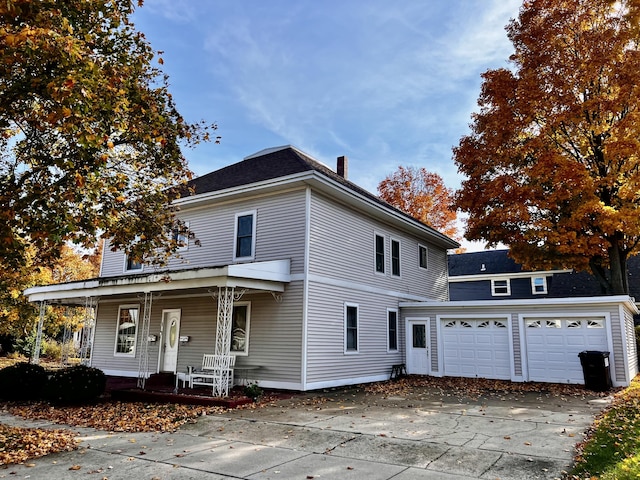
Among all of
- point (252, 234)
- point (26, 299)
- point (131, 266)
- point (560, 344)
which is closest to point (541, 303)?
point (560, 344)

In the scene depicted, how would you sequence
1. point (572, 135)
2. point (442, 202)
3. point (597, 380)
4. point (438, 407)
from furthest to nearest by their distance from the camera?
point (442, 202) < point (572, 135) < point (597, 380) < point (438, 407)

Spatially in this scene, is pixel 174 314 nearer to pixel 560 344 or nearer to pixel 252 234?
pixel 252 234

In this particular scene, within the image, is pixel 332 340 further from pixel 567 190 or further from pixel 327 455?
pixel 567 190

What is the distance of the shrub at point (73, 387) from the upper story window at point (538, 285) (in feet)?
90.1

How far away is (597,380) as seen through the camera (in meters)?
12.8

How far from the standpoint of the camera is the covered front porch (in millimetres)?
11484

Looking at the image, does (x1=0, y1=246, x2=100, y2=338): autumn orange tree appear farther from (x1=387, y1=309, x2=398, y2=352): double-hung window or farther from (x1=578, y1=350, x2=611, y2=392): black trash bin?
(x1=578, y1=350, x2=611, y2=392): black trash bin

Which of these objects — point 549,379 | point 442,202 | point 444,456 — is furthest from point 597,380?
point 442,202

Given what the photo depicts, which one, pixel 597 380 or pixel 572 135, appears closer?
pixel 597 380

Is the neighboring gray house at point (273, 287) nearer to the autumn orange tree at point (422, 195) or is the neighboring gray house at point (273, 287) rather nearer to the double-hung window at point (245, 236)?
the double-hung window at point (245, 236)

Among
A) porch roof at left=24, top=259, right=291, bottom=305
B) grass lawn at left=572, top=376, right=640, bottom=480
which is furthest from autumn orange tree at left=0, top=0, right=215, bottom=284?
grass lawn at left=572, top=376, right=640, bottom=480

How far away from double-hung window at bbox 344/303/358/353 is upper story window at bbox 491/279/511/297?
781 inches

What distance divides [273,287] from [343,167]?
8.41 m

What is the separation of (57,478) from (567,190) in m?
16.5
